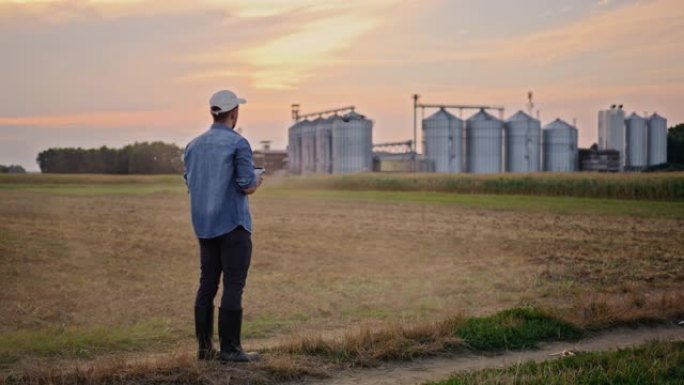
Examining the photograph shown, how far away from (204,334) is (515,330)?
135 inches

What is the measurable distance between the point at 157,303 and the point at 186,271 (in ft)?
11.6

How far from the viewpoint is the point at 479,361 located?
7.72m

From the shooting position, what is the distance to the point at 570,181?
44.0 metres

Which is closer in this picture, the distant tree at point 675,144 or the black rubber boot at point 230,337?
the black rubber boot at point 230,337

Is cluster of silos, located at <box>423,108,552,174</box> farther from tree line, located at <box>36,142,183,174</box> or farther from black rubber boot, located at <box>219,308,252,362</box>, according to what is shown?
black rubber boot, located at <box>219,308,252,362</box>

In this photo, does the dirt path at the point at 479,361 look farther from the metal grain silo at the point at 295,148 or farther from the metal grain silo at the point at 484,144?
the metal grain silo at the point at 295,148

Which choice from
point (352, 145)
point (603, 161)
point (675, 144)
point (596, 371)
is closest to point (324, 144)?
point (352, 145)

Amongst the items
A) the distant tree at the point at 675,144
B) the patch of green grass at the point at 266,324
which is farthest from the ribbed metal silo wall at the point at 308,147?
the patch of green grass at the point at 266,324

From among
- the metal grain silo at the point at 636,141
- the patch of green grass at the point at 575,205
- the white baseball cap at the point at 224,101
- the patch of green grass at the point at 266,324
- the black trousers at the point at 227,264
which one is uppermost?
the metal grain silo at the point at 636,141

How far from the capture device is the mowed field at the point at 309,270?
10.3 m

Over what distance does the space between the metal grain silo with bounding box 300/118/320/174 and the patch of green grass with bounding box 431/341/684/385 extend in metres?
59.5

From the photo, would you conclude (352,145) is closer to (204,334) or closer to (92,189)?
(92,189)

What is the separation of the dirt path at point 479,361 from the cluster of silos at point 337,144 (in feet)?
175

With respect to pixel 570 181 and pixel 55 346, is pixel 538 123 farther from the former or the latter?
pixel 55 346
